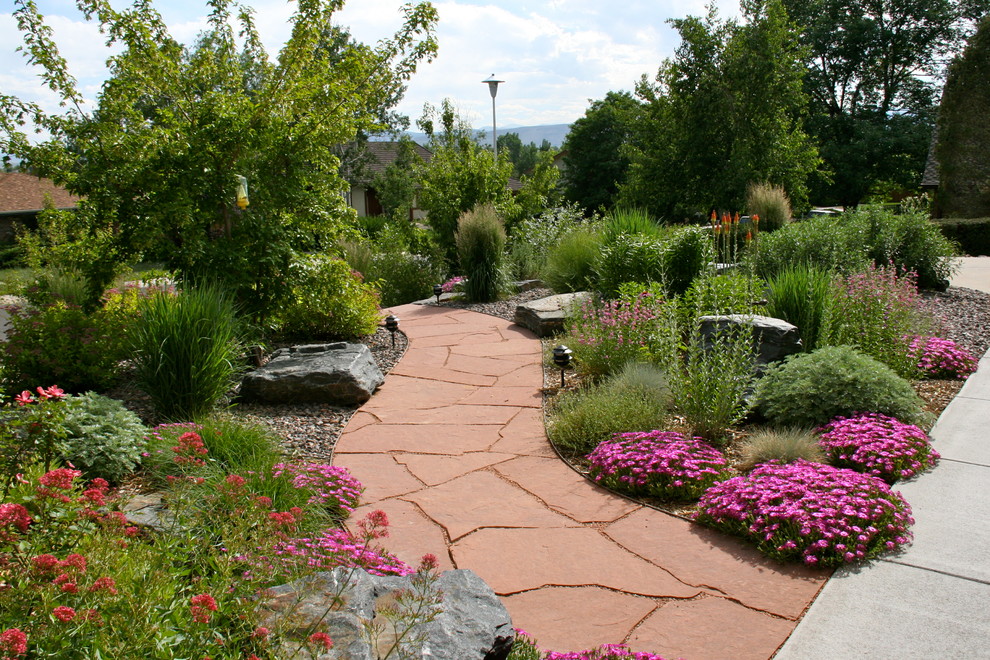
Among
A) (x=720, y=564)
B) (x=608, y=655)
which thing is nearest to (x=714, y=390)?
(x=720, y=564)

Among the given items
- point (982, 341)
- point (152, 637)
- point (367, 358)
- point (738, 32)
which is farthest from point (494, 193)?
point (152, 637)

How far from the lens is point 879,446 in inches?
149

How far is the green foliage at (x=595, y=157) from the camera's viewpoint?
37094 mm

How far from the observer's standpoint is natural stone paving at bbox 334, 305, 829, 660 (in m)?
2.56

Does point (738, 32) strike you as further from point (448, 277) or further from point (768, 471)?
point (768, 471)

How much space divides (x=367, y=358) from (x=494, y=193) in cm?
626

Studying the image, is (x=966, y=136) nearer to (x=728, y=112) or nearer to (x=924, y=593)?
(x=728, y=112)

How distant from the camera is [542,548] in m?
3.14

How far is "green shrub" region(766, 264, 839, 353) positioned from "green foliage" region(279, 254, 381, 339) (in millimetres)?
3808

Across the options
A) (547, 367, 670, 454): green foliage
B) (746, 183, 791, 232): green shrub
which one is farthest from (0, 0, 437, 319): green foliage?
(746, 183, 791, 232): green shrub

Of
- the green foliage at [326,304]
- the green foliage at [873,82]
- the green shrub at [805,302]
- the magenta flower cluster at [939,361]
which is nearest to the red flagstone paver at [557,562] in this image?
the green shrub at [805,302]

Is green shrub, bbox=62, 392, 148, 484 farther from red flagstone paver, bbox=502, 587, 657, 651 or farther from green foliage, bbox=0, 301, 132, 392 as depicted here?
red flagstone paver, bbox=502, 587, 657, 651

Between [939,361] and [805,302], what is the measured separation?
3.84ft

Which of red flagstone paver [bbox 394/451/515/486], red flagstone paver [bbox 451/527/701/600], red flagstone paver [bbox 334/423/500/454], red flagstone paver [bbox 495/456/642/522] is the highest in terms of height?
red flagstone paver [bbox 334/423/500/454]
